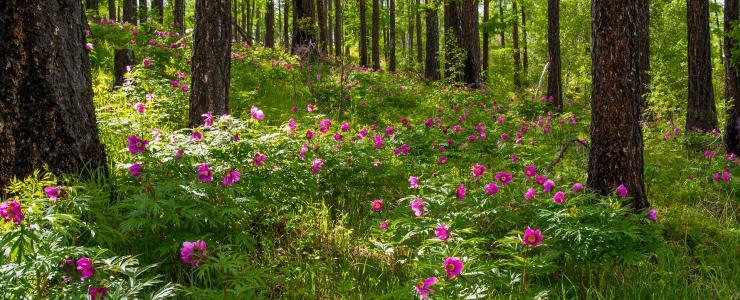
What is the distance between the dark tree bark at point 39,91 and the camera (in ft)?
9.87

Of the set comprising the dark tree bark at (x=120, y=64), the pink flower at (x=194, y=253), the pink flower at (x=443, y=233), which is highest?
the dark tree bark at (x=120, y=64)

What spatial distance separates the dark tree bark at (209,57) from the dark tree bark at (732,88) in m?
7.24

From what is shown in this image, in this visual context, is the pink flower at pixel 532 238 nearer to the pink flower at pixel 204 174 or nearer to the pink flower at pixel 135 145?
the pink flower at pixel 204 174

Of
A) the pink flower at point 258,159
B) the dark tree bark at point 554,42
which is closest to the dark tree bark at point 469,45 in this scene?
the dark tree bark at point 554,42

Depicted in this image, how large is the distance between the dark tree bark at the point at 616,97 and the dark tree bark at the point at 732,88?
441 centimetres

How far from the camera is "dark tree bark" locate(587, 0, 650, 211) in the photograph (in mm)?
4000

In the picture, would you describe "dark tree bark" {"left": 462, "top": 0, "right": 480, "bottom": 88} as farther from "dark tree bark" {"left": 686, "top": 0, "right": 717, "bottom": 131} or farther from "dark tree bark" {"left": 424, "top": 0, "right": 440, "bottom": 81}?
"dark tree bark" {"left": 686, "top": 0, "right": 717, "bottom": 131}

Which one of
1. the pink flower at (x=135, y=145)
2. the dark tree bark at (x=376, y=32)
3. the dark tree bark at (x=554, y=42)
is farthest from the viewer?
the dark tree bark at (x=376, y=32)

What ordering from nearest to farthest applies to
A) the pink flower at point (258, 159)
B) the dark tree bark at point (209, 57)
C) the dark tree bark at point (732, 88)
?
1. the pink flower at point (258, 159)
2. the dark tree bark at point (209, 57)
3. the dark tree bark at point (732, 88)

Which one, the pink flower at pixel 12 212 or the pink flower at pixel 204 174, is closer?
the pink flower at pixel 12 212

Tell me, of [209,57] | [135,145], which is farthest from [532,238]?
[209,57]

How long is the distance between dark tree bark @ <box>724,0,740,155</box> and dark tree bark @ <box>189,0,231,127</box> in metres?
7.24

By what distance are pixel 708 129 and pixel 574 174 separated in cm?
582

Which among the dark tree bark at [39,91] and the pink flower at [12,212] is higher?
the dark tree bark at [39,91]
